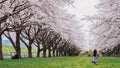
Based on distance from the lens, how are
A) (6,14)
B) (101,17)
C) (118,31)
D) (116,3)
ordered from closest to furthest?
(6,14) → (116,3) → (101,17) → (118,31)

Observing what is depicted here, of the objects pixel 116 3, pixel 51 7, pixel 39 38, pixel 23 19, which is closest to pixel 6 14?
pixel 51 7

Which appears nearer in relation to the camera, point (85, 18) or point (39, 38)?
point (85, 18)

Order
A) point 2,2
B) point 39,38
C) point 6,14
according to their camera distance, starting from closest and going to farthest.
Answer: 1. point 2,2
2. point 6,14
3. point 39,38

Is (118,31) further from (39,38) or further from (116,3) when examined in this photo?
(39,38)

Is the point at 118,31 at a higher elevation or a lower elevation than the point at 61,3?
lower

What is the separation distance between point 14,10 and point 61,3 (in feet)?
11.6

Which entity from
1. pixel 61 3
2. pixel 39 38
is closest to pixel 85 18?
pixel 61 3

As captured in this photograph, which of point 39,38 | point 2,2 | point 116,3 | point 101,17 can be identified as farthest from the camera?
point 39,38

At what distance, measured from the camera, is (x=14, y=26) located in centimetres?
3362

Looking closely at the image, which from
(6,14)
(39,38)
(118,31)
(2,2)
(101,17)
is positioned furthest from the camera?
(39,38)

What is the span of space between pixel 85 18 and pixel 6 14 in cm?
1036

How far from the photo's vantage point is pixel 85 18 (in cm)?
3178

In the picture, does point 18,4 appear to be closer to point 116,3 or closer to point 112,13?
point 116,3

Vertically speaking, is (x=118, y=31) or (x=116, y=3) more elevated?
(x=116, y=3)
